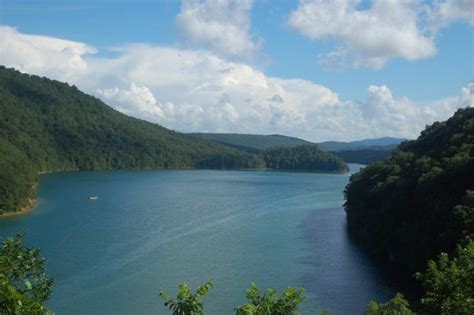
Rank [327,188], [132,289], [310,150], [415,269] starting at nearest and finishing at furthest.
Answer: [132,289], [415,269], [327,188], [310,150]

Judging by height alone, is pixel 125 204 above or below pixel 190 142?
below

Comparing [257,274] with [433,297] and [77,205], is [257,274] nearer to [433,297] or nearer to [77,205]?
[433,297]

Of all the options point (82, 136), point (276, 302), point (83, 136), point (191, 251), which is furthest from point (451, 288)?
point (83, 136)

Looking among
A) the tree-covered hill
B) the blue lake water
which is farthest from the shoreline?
the tree-covered hill

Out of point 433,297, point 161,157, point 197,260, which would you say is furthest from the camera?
point 161,157

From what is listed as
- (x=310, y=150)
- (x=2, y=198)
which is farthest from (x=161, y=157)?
(x=2, y=198)

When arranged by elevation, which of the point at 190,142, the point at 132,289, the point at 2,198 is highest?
the point at 190,142

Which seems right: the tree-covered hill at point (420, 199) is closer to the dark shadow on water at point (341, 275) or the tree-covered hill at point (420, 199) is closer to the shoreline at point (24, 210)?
the dark shadow on water at point (341, 275)

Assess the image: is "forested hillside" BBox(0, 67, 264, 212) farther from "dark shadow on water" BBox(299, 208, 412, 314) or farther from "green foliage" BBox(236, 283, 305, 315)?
"green foliage" BBox(236, 283, 305, 315)
